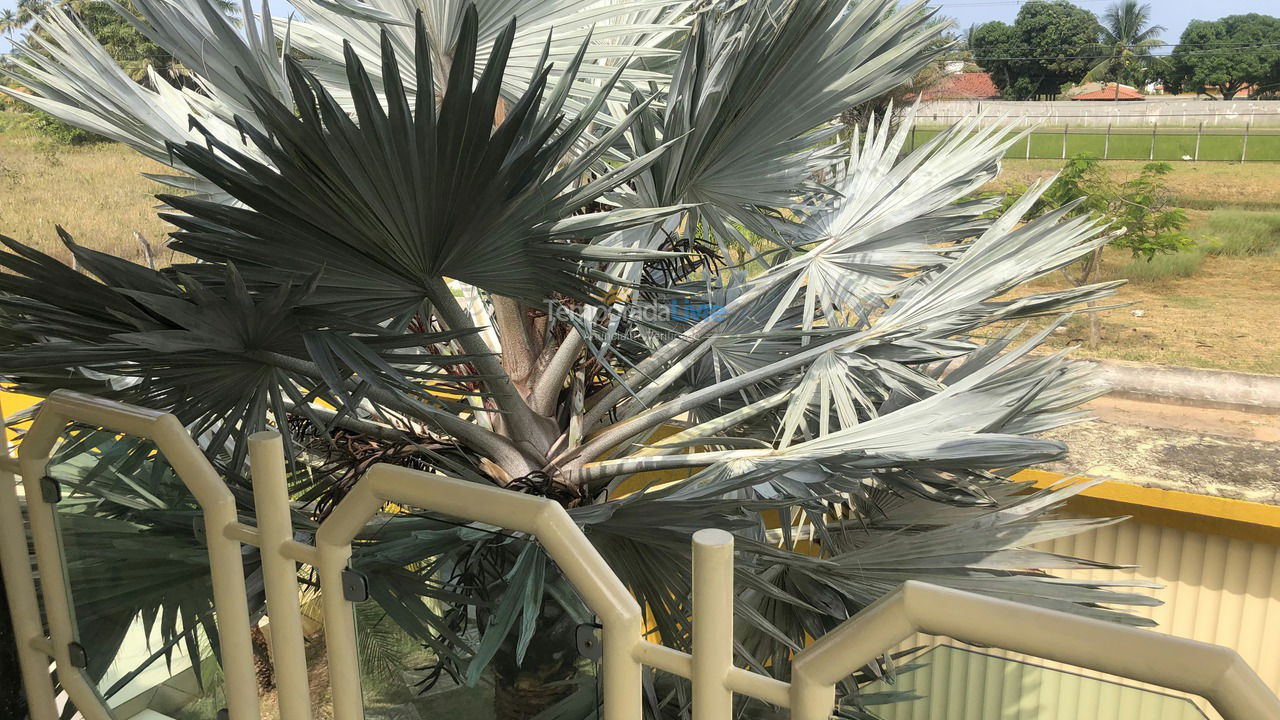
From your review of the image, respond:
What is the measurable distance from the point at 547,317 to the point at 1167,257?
5897 mm

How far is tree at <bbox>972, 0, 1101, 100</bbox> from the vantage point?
28.3 ft

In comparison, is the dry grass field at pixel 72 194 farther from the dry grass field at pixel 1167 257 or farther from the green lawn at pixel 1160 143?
the green lawn at pixel 1160 143

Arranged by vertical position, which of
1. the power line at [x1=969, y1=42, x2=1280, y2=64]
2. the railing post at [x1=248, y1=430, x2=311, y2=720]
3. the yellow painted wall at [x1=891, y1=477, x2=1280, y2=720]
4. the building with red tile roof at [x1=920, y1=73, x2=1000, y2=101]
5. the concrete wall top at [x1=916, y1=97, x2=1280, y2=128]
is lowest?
the yellow painted wall at [x1=891, y1=477, x2=1280, y2=720]

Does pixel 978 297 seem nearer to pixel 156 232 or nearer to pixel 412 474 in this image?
pixel 412 474

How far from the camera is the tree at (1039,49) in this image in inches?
340

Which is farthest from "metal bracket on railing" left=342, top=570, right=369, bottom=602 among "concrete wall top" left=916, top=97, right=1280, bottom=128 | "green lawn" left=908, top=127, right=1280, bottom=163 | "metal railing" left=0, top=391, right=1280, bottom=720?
"concrete wall top" left=916, top=97, right=1280, bottom=128

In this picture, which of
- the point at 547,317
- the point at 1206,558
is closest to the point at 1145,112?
the point at 1206,558

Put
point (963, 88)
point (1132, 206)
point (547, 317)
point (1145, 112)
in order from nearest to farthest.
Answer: point (547, 317)
point (1132, 206)
point (1145, 112)
point (963, 88)

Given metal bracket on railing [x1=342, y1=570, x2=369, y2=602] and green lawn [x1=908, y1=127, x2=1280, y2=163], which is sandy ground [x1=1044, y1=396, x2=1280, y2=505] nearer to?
metal bracket on railing [x1=342, y1=570, x2=369, y2=602]

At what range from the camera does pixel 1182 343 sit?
5.88 m

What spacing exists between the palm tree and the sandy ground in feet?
16.6

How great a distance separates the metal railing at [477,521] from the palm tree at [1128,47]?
8.64 metres

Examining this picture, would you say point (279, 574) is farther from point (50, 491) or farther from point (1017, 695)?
point (1017, 695)

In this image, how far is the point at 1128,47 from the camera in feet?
28.7
